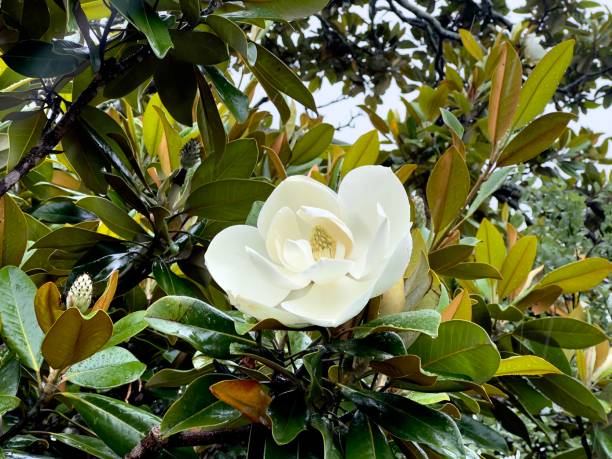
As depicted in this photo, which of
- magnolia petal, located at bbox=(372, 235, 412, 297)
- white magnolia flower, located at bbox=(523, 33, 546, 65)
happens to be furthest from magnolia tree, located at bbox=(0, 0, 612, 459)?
white magnolia flower, located at bbox=(523, 33, 546, 65)

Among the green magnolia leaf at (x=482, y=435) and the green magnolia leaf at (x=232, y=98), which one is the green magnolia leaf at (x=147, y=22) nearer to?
the green magnolia leaf at (x=232, y=98)

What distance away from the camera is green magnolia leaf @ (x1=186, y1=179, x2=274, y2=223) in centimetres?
93

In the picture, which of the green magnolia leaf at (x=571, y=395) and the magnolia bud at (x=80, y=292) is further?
→ the green magnolia leaf at (x=571, y=395)

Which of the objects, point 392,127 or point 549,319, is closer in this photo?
point 549,319

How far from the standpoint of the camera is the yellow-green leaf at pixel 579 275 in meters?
1.10

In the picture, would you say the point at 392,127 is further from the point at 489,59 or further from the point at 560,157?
the point at 560,157

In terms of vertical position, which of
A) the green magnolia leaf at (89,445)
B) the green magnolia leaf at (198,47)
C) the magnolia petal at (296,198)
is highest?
the green magnolia leaf at (198,47)

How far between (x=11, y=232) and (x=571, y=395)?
92 cm

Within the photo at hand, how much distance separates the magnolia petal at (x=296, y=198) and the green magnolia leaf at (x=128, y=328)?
0.66 feet

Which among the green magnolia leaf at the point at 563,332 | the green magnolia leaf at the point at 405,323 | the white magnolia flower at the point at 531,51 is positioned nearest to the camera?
the green magnolia leaf at the point at 405,323

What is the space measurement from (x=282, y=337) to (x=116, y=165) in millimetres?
442

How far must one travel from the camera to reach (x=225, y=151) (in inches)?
40.2

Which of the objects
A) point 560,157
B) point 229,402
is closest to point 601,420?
point 229,402

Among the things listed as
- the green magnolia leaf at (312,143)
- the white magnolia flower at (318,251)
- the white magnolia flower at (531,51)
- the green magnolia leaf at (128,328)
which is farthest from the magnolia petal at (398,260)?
the white magnolia flower at (531,51)
